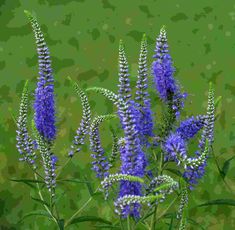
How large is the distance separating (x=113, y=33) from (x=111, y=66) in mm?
166

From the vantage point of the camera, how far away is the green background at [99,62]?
268 centimetres

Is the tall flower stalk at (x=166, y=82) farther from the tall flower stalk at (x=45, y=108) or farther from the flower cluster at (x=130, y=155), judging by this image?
the tall flower stalk at (x=45, y=108)

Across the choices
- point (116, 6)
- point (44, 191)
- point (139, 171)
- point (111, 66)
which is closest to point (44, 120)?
point (139, 171)

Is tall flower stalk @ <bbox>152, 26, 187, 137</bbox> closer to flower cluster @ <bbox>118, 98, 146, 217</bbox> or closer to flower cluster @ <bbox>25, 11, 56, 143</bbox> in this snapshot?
flower cluster @ <bbox>118, 98, 146, 217</bbox>

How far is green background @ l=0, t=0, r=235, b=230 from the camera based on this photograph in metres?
2.68

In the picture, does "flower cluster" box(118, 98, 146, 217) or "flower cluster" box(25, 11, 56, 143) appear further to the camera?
"flower cluster" box(25, 11, 56, 143)

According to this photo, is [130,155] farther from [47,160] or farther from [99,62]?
[99,62]

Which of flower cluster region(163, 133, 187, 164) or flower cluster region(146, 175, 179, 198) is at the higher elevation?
flower cluster region(163, 133, 187, 164)

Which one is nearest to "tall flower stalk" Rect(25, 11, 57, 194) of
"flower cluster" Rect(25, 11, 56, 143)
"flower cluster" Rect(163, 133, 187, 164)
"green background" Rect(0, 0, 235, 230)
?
"flower cluster" Rect(25, 11, 56, 143)

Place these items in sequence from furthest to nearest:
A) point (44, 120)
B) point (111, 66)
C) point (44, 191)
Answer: point (111, 66), point (44, 191), point (44, 120)

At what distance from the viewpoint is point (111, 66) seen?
2.83m

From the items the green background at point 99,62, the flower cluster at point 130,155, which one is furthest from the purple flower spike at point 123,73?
the green background at point 99,62

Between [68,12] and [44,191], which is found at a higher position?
[68,12]

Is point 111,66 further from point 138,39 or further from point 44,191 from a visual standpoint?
point 44,191
